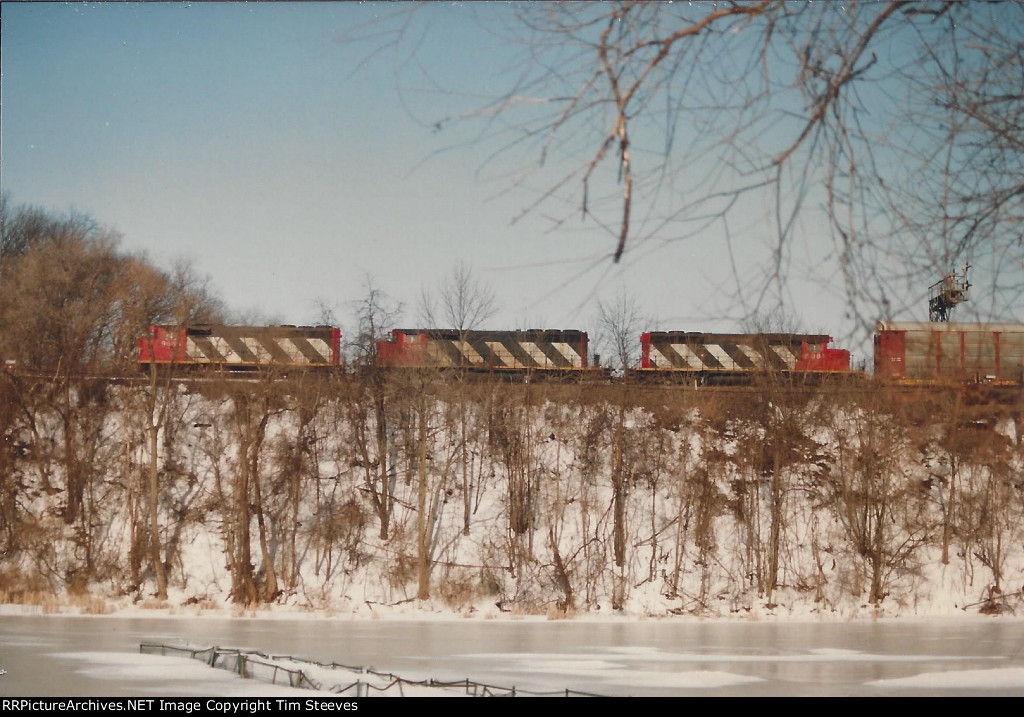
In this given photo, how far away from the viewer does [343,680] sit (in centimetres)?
759

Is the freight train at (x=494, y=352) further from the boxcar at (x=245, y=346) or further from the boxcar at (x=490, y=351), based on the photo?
the boxcar at (x=245, y=346)

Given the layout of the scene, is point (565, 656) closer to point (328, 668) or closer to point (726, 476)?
point (328, 668)

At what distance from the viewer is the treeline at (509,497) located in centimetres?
1630

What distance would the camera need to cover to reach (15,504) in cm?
1691

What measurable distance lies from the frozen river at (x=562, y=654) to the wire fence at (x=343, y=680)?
22 centimetres

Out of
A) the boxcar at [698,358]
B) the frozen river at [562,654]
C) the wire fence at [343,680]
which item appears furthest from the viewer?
the boxcar at [698,358]

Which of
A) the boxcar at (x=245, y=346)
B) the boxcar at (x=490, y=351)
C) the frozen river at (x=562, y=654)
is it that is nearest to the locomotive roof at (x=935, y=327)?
the frozen river at (x=562, y=654)

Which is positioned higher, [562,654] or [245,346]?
[245,346]

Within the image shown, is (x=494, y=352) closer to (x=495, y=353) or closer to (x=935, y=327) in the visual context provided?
(x=495, y=353)

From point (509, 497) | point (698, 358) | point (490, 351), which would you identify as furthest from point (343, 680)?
point (698, 358)

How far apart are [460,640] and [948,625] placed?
287 inches

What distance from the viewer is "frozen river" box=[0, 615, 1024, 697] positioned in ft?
25.7

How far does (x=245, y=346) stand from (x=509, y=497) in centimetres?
620

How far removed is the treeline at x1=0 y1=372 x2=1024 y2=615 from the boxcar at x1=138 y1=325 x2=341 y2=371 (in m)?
0.51
